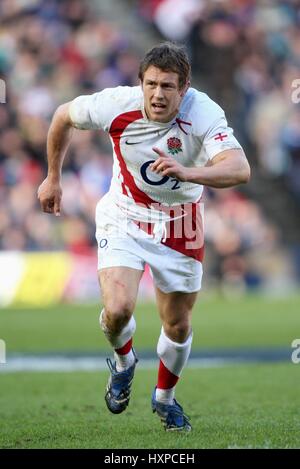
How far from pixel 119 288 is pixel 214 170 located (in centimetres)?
96

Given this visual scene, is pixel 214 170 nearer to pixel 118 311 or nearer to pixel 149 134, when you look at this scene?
pixel 149 134

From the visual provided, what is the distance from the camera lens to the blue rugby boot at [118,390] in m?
6.46

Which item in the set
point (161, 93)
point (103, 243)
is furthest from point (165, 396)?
point (161, 93)

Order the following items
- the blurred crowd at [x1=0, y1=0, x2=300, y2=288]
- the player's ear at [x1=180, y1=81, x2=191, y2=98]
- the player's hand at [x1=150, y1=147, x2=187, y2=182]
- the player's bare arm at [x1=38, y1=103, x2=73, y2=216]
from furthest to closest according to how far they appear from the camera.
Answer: the blurred crowd at [x1=0, y1=0, x2=300, y2=288] < the player's bare arm at [x1=38, y1=103, x2=73, y2=216] < the player's ear at [x1=180, y1=81, x2=191, y2=98] < the player's hand at [x1=150, y1=147, x2=187, y2=182]

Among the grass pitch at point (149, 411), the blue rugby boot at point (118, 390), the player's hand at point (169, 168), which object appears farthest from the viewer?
the blue rugby boot at point (118, 390)

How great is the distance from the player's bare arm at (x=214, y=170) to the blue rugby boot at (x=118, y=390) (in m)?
1.47

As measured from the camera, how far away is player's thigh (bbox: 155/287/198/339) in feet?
21.2

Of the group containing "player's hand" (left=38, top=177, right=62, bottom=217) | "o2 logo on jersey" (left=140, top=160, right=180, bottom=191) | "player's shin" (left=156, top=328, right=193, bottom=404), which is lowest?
"player's shin" (left=156, top=328, right=193, bottom=404)

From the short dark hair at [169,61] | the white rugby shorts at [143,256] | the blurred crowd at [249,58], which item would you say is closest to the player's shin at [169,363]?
the white rugby shorts at [143,256]

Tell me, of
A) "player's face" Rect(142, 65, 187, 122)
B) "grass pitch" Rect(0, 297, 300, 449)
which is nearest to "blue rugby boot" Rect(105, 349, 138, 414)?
"grass pitch" Rect(0, 297, 300, 449)

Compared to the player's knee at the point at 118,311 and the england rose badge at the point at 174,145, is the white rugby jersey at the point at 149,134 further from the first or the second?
the player's knee at the point at 118,311

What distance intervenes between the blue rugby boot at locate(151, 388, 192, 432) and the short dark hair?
1947 millimetres

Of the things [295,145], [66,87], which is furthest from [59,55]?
[295,145]

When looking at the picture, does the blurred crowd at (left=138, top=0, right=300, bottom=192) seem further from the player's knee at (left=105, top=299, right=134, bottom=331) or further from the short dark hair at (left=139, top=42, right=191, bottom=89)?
the player's knee at (left=105, top=299, right=134, bottom=331)
